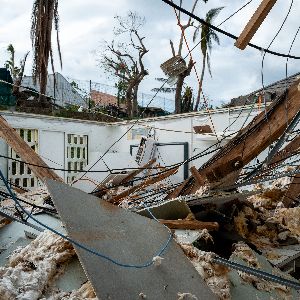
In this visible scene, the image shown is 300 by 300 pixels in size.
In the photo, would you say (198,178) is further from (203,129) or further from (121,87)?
(121,87)

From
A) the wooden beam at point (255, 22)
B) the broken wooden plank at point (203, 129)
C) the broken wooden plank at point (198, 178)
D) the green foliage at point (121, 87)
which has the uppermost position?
the green foliage at point (121, 87)

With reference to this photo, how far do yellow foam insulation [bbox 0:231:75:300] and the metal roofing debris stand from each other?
0.39m

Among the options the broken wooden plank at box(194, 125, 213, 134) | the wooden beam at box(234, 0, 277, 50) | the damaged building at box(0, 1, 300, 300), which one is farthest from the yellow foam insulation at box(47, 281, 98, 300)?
the broken wooden plank at box(194, 125, 213, 134)

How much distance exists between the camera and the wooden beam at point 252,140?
420 cm

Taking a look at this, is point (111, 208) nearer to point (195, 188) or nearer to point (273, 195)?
point (195, 188)

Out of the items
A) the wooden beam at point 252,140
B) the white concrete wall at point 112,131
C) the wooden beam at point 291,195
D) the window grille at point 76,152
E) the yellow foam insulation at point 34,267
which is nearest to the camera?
the yellow foam insulation at point 34,267

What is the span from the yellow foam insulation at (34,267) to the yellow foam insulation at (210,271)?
3.79ft

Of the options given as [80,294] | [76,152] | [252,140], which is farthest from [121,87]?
[80,294]

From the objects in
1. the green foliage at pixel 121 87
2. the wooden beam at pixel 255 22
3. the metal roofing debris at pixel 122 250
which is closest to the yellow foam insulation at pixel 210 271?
the metal roofing debris at pixel 122 250

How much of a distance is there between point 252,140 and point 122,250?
7.04ft

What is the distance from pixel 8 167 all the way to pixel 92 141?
401 centimetres

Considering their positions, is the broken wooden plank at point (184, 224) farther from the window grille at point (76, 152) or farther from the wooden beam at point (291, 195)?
the window grille at point (76, 152)

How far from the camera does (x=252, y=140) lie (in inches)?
177

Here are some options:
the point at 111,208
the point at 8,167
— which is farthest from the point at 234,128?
the point at 111,208
